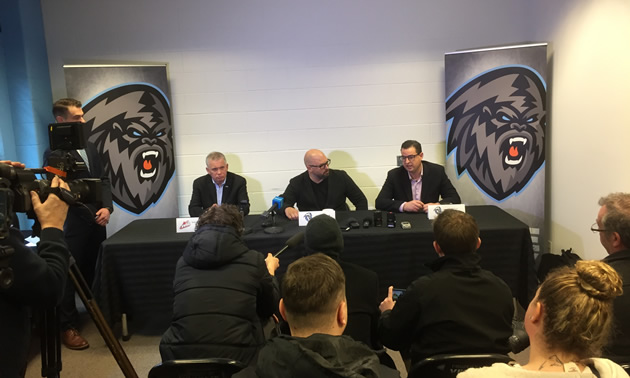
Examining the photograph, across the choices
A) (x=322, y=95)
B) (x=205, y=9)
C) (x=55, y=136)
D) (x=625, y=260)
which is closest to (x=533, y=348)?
(x=625, y=260)

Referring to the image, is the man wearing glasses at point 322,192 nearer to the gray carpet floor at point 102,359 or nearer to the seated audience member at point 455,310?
the gray carpet floor at point 102,359

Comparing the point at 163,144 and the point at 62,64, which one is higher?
the point at 62,64

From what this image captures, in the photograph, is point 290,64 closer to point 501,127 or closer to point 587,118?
point 501,127

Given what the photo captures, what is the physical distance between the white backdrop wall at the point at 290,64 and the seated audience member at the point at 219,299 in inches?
94.6

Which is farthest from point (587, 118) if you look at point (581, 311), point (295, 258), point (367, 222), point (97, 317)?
point (97, 317)

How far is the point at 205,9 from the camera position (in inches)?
159

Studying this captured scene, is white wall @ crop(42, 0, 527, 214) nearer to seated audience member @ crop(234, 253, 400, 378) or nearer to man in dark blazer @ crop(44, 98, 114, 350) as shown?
man in dark blazer @ crop(44, 98, 114, 350)

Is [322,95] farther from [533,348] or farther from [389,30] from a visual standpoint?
[533,348]

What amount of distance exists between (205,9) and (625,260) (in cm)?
367

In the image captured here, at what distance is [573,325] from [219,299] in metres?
1.19

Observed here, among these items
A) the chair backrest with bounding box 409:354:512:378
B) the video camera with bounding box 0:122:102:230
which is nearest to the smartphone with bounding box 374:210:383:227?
the chair backrest with bounding box 409:354:512:378

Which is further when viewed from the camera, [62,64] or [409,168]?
[62,64]

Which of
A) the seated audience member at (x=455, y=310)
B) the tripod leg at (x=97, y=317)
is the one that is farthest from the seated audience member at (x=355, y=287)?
the tripod leg at (x=97, y=317)

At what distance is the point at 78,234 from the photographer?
2.96 metres
